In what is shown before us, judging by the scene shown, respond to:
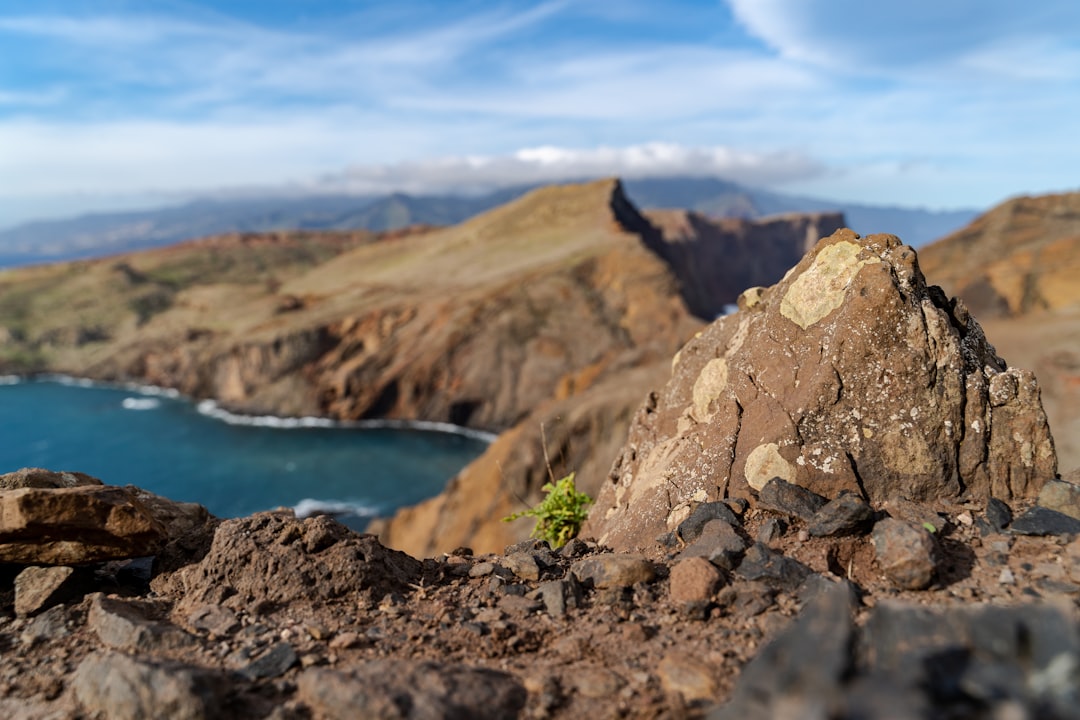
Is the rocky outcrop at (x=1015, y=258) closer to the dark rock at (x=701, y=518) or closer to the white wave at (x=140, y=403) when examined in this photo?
the dark rock at (x=701, y=518)

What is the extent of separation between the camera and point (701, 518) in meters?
6.74

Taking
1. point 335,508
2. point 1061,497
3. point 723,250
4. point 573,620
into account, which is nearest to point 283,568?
point 573,620

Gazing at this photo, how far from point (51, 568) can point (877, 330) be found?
28.7 feet

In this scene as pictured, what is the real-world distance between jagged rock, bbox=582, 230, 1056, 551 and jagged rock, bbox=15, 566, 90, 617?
5429 mm

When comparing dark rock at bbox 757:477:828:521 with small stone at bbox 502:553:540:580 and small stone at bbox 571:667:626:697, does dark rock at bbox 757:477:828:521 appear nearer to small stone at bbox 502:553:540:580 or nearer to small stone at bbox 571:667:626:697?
small stone at bbox 502:553:540:580

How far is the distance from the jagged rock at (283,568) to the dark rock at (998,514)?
5.50 m

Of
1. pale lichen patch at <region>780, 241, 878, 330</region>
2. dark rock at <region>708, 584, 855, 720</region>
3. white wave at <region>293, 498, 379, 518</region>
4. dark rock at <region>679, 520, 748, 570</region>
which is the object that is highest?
pale lichen patch at <region>780, 241, 878, 330</region>

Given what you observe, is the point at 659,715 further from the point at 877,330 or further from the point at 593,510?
the point at 593,510

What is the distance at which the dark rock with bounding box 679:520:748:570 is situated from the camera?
5.77 meters

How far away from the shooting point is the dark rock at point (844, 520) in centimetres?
594

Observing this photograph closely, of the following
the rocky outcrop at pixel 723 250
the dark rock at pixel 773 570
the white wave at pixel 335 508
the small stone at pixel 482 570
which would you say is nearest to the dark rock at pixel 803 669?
the dark rock at pixel 773 570

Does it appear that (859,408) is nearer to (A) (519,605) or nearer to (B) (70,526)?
(A) (519,605)

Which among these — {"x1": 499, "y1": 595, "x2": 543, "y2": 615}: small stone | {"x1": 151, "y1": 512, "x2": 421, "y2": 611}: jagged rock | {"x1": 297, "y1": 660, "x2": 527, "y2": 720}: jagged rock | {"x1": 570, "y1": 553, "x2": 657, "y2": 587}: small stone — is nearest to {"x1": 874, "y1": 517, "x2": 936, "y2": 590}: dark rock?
{"x1": 570, "y1": 553, "x2": 657, "y2": 587}: small stone

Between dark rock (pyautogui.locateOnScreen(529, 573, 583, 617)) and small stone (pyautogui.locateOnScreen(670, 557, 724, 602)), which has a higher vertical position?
small stone (pyautogui.locateOnScreen(670, 557, 724, 602))
